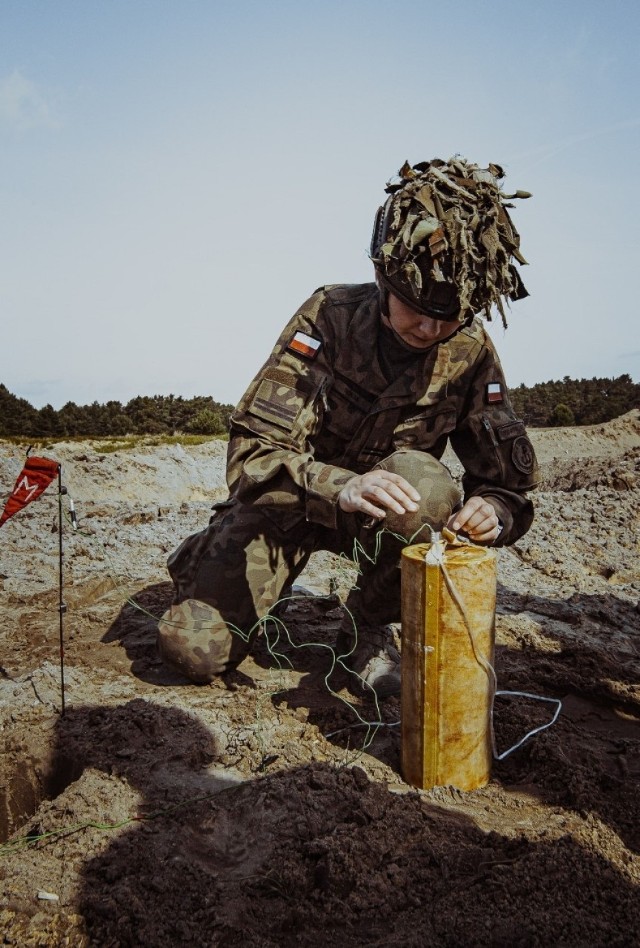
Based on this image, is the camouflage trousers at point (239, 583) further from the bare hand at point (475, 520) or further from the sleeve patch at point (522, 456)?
the sleeve patch at point (522, 456)

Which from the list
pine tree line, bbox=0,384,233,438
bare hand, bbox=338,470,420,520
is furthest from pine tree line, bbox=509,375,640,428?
bare hand, bbox=338,470,420,520

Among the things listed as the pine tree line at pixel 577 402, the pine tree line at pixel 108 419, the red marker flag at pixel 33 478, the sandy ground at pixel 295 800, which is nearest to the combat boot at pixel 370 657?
the sandy ground at pixel 295 800

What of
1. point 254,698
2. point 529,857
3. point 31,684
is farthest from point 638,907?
point 31,684

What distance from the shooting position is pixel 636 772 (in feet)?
7.46

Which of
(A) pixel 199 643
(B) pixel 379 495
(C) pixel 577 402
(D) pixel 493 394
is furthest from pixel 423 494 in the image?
(C) pixel 577 402

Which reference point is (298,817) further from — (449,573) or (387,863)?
(449,573)

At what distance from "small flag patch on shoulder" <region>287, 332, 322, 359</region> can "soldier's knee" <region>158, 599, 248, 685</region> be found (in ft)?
4.08

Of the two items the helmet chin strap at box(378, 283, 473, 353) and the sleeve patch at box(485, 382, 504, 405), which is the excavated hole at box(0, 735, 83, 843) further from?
the sleeve patch at box(485, 382, 504, 405)

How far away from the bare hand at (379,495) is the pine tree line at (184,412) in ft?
56.6

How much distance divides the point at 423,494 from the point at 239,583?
104 centimetres

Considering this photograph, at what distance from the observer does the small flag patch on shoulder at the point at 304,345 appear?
2.96m

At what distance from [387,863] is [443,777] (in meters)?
0.41

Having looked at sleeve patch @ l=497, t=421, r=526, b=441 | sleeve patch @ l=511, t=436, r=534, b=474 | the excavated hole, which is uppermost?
sleeve patch @ l=497, t=421, r=526, b=441

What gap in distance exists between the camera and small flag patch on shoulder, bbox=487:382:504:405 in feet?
9.85
